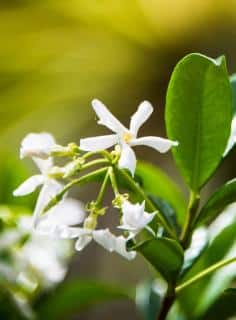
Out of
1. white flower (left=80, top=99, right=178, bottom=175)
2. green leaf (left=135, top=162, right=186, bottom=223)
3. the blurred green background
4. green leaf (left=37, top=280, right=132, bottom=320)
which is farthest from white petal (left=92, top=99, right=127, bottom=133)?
the blurred green background

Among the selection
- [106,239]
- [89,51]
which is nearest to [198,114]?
[106,239]

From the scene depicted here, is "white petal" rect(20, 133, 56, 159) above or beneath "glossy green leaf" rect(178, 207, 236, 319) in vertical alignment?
above

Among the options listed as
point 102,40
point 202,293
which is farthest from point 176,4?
point 202,293

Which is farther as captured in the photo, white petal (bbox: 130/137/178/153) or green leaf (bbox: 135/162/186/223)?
green leaf (bbox: 135/162/186/223)

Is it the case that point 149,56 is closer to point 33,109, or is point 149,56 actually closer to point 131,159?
point 33,109

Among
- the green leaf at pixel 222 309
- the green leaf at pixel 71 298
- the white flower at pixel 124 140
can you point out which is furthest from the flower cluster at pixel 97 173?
the green leaf at pixel 71 298

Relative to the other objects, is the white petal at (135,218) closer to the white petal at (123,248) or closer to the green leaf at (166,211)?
the white petal at (123,248)

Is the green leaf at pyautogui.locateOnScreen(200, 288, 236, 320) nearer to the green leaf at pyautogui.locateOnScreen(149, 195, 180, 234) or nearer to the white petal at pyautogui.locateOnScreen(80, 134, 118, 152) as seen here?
the green leaf at pyautogui.locateOnScreen(149, 195, 180, 234)
